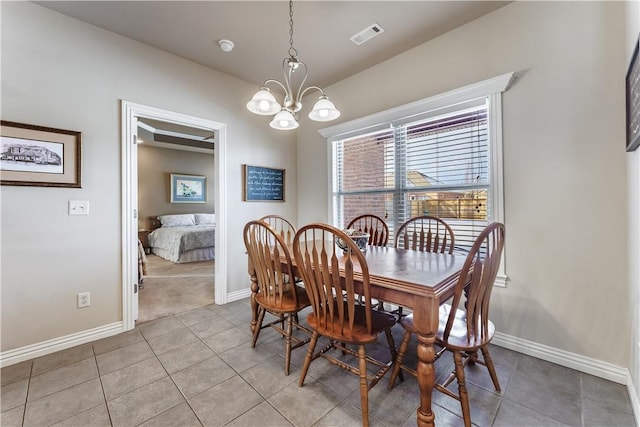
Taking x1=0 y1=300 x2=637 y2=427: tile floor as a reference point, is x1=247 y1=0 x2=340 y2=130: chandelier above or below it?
above

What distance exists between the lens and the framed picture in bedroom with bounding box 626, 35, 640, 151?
1348mm

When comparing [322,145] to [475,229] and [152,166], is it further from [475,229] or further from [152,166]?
[152,166]

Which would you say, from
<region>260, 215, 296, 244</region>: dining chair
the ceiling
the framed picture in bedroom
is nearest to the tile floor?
<region>260, 215, 296, 244</region>: dining chair

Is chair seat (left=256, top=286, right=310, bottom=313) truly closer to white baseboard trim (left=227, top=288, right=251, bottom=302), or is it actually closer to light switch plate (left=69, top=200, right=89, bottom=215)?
white baseboard trim (left=227, top=288, right=251, bottom=302)

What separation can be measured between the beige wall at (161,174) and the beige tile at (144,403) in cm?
560

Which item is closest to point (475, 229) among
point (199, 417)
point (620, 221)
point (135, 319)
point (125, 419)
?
point (620, 221)

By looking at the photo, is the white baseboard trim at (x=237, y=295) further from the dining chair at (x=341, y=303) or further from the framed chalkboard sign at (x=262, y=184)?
the dining chair at (x=341, y=303)

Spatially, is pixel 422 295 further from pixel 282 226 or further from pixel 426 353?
pixel 282 226

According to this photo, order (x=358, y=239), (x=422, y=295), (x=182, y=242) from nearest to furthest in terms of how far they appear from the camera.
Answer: (x=422, y=295) → (x=358, y=239) → (x=182, y=242)

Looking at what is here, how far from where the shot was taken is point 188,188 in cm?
698

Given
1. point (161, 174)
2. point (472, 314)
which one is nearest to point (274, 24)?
point (472, 314)

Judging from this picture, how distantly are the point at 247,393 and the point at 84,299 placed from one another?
5.76ft

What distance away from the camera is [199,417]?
4.58 ft

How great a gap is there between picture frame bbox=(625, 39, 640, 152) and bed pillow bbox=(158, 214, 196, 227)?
703 cm
